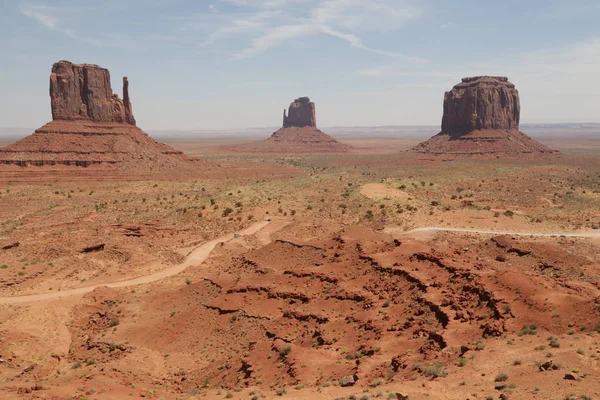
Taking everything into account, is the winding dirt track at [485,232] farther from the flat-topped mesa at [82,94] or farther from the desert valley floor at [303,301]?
the flat-topped mesa at [82,94]

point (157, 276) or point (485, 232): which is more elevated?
point (485, 232)

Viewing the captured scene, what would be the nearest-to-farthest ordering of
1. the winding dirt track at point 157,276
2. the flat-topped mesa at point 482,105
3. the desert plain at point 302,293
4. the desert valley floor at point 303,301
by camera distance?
the desert valley floor at point 303,301
the desert plain at point 302,293
the winding dirt track at point 157,276
the flat-topped mesa at point 482,105

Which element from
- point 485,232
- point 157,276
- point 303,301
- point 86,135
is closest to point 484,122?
point 485,232

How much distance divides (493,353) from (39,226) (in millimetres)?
49710

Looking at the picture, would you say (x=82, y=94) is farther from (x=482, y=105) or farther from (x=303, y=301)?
(x=482, y=105)

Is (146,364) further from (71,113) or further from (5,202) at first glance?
(71,113)

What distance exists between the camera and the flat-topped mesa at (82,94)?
312 feet

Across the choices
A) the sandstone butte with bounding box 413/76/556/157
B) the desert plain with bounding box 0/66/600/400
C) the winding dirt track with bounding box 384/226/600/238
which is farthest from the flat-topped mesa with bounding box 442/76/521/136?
the winding dirt track with bounding box 384/226/600/238

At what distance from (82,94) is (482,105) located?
369 ft

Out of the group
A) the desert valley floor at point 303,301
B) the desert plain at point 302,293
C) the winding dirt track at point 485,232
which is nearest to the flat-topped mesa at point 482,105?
the desert plain at point 302,293

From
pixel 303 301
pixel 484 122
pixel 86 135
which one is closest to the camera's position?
Result: pixel 303 301

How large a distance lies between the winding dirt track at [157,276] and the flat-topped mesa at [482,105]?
359 ft

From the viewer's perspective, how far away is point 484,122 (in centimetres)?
13888

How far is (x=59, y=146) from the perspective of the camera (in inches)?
3629
